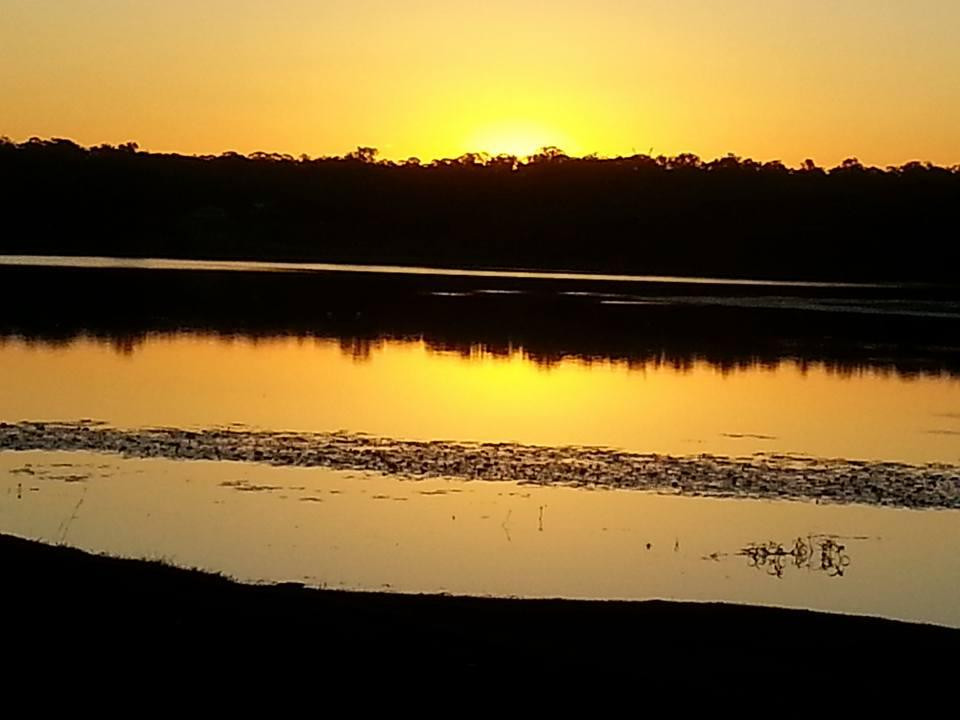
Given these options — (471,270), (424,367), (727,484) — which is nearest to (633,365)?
(424,367)

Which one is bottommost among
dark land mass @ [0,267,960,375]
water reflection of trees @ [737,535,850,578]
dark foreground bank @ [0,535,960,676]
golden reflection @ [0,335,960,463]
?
dark land mass @ [0,267,960,375]

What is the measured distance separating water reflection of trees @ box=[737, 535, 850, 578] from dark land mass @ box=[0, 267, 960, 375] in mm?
17907

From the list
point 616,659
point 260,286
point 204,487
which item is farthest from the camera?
point 260,286

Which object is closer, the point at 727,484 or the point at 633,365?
the point at 727,484

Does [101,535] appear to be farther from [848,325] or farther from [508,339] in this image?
[848,325]

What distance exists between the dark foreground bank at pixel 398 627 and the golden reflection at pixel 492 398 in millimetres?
10972

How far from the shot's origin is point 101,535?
49.2 ft

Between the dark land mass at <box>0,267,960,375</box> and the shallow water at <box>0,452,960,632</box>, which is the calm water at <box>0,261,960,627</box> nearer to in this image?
the shallow water at <box>0,452,960,632</box>

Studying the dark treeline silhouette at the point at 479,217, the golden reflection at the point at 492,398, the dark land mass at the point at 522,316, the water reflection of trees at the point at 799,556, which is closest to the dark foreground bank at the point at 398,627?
the water reflection of trees at the point at 799,556

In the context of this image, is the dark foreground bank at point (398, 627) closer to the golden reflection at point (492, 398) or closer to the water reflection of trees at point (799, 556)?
the water reflection of trees at point (799, 556)

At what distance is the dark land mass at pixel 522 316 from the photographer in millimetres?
37000

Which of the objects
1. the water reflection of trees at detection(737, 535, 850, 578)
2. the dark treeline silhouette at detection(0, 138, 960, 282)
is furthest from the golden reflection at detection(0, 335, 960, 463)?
the dark treeline silhouette at detection(0, 138, 960, 282)

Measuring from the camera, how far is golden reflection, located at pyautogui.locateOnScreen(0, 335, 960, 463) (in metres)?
23.3

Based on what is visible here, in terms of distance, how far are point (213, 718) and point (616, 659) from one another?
3331mm
